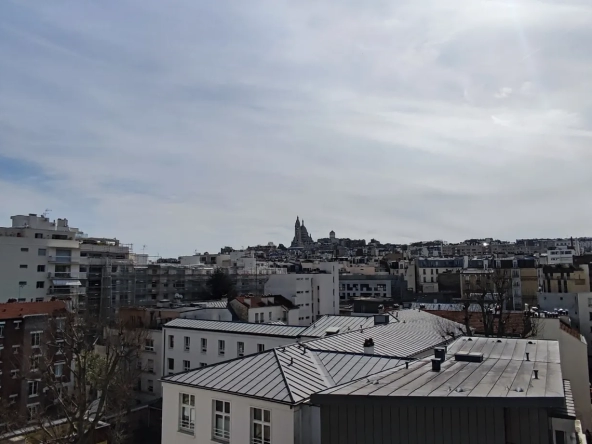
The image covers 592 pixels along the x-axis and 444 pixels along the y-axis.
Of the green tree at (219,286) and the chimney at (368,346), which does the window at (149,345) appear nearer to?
the chimney at (368,346)

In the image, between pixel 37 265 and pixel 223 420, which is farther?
pixel 37 265

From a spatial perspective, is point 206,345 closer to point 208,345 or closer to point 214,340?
point 208,345

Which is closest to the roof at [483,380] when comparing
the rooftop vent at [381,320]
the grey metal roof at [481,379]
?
the grey metal roof at [481,379]

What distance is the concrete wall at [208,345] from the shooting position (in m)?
30.5

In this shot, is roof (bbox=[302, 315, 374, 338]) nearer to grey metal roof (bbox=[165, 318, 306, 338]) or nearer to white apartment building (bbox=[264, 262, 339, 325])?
grey metal roof (bbox=[165, 318, 306, 338])

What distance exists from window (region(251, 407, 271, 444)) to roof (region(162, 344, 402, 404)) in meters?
0.50

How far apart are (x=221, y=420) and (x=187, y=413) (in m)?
1.54

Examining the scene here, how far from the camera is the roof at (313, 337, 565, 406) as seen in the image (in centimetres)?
754

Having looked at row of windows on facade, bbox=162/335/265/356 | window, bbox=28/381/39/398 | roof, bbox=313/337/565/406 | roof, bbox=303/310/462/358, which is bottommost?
window, bbox=28/381/39/398

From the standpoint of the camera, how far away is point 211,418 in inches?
513

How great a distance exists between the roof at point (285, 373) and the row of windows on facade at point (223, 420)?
49cm

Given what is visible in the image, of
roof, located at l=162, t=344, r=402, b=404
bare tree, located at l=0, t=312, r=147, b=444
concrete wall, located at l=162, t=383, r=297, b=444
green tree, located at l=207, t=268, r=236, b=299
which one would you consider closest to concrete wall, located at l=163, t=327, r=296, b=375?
bare tree, located at l=0, t=312, r=147, b=444

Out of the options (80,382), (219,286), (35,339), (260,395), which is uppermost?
(219,286)

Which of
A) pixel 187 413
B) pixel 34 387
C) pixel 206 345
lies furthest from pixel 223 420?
→ pixel 34 387
